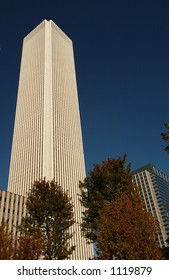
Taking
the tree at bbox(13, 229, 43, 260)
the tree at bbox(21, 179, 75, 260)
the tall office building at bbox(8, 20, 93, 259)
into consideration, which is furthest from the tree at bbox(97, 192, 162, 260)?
the tall office building at bbox(8, 20, 93, 259)

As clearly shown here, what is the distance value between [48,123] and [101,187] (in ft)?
237

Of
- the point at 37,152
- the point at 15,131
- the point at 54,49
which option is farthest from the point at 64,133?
the point at 54,49

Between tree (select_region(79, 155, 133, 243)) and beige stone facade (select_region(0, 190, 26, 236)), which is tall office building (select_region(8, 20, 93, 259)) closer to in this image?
beige stone facade (select_region(0, 190, 26, 236))

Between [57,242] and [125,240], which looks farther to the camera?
[57,242]

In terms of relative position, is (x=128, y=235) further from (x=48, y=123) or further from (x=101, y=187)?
(x=48, y=123)

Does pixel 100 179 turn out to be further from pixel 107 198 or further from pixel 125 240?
pixel 125 240

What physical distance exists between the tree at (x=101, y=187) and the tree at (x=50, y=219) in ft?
7.38

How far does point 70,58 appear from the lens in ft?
438

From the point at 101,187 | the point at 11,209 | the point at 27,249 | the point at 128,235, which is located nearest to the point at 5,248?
the point at 27,249

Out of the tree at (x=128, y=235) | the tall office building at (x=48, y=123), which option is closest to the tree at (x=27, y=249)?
the tree at (x=128, y=235)

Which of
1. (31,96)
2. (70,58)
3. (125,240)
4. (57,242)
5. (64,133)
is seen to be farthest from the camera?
(70,58)

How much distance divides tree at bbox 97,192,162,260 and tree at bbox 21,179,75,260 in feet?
18.1

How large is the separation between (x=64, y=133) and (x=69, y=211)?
252 ft
